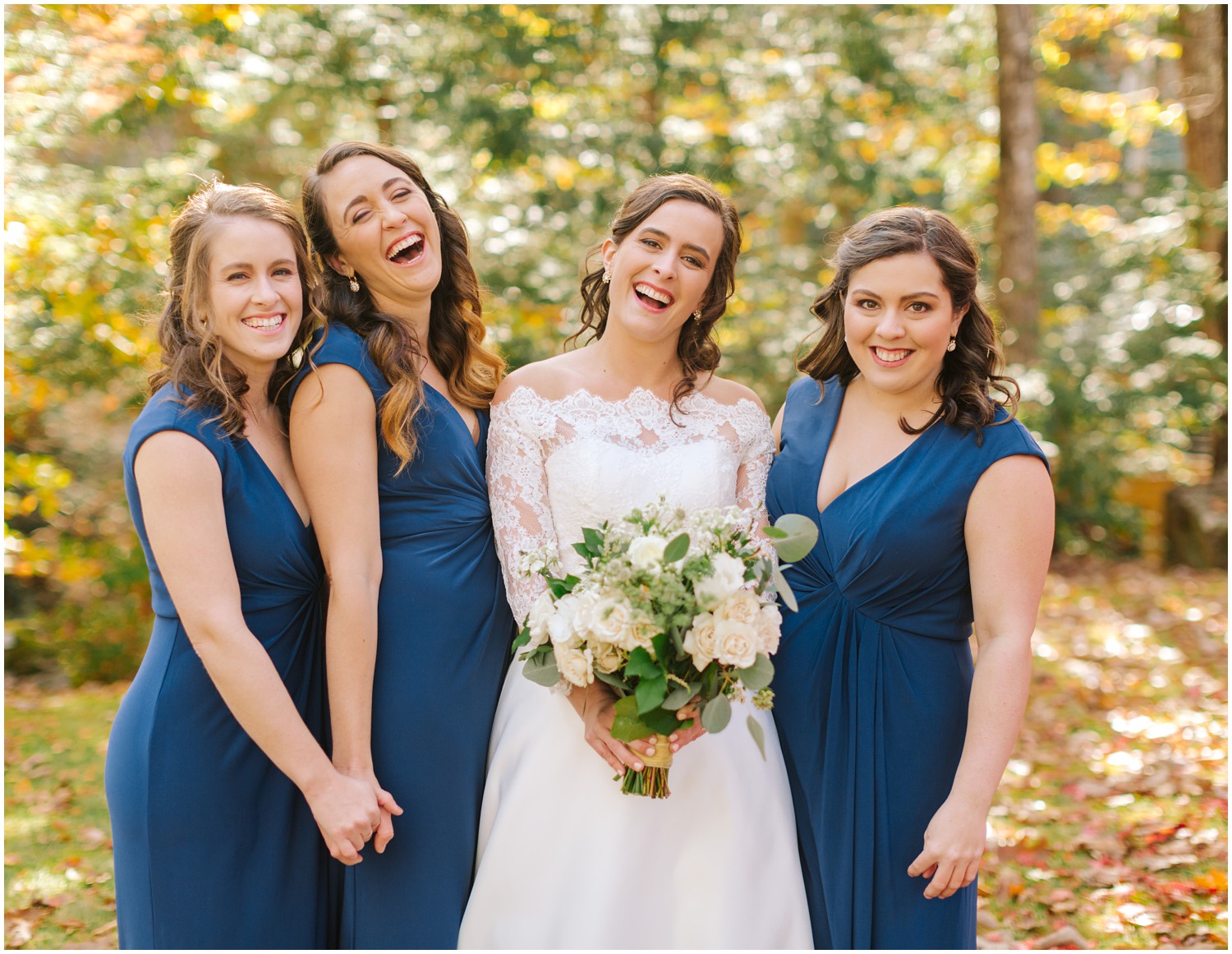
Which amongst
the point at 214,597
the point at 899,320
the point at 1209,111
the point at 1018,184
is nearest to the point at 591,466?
the point at 899,320

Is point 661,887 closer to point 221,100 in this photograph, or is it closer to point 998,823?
point 998,823

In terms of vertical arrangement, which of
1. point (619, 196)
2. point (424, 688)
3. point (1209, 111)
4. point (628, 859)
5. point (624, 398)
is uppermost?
point (1209, 111)

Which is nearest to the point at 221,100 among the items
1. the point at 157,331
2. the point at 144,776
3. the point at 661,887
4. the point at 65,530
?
the point at 65,530

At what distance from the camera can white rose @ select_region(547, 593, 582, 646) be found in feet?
7.98

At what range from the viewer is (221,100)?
315 inches

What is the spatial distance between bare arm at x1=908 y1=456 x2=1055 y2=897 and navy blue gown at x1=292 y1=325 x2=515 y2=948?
1334 mm

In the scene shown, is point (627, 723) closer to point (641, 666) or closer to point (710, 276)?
point (641, 666)

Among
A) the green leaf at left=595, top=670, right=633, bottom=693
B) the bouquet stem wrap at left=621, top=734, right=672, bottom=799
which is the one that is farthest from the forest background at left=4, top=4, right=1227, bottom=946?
the green leaf at left=595, top=670, right=633, bottom=693

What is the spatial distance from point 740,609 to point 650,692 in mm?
299

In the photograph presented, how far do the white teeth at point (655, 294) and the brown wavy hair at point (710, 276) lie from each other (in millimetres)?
219

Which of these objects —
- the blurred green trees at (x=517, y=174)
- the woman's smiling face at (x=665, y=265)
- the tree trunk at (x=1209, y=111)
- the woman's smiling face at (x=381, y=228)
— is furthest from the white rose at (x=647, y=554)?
the tree trunk at (x=1209, y=111)

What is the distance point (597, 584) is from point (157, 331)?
1.43 metres

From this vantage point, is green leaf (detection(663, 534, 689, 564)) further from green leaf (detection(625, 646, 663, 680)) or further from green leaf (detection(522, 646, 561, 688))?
green leaf (detection(522, 646, 561, 688))

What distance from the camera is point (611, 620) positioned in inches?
92.4
